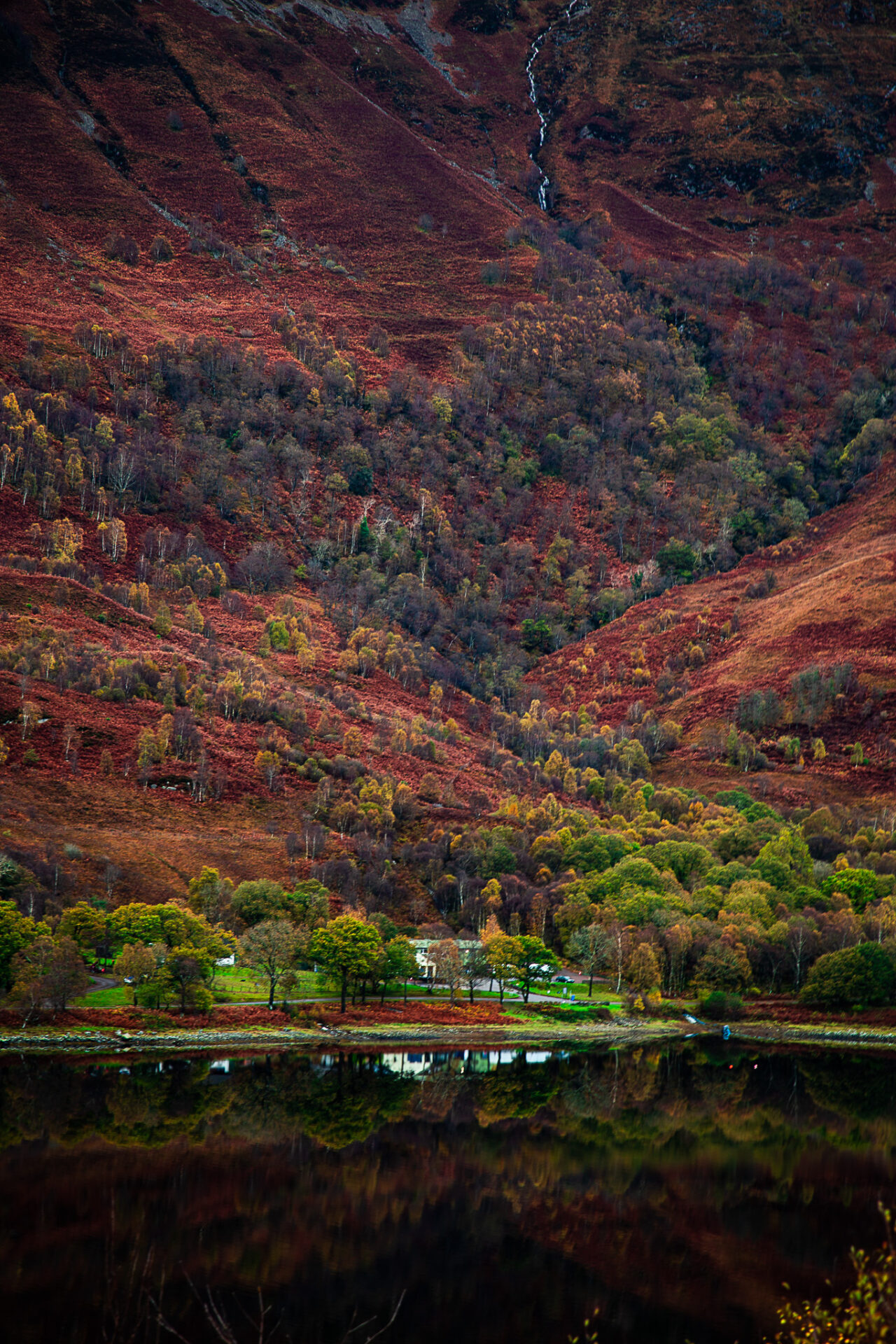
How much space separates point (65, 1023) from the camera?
262 feet

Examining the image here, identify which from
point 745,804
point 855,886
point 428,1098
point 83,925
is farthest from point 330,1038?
point 745,804

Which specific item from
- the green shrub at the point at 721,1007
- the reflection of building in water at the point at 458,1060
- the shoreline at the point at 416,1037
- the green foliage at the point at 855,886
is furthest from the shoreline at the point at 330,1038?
the green foliage at the point at 855,886

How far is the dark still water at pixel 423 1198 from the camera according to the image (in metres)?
42.9

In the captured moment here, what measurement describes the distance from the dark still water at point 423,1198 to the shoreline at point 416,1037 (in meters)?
3.74

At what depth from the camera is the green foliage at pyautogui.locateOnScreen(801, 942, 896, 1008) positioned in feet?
336

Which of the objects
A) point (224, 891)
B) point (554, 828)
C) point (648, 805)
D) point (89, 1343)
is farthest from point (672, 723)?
point (89, 1343)

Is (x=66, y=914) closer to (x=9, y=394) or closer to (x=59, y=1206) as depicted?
(x=59, y=1206)

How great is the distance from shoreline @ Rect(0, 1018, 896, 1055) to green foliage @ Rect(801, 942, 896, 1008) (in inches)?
140

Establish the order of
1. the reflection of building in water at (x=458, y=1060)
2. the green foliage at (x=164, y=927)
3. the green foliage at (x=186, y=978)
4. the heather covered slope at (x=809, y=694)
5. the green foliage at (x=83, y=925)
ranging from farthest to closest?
the heather covered slope at (x=809, y=694) < the green foliage at (x=164, y=927) < the green foliage at (x=83, y=925) < the green foliage at (x=186, y=978) < the reflection of building in water at (x=458, y=1060)

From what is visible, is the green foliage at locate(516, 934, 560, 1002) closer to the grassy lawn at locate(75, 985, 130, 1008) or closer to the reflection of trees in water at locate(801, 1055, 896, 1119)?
the reflection of trees in water at locate(801, 1055, 896, 1119)

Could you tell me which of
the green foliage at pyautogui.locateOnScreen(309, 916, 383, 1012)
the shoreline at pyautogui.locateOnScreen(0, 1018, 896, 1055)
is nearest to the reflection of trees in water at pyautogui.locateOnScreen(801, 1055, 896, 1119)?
the shoreline at pyautogui.locateOnScreen(0, 1018, 896, 1055)

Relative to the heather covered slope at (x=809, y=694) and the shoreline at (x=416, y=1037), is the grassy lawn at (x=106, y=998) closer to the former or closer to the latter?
the shoreline at (x=416, y=1037)

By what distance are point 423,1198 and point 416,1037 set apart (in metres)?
34.6

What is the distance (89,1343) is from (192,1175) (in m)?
17.1
